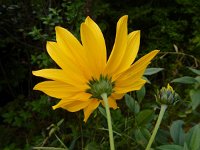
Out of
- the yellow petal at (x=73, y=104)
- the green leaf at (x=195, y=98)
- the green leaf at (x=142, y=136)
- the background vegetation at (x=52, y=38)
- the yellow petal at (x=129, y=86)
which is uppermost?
the yellow petal at (x=129, y=86)

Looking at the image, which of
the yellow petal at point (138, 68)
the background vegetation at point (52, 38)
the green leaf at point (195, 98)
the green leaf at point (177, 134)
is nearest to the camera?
the yellow petal at point (138, 68)

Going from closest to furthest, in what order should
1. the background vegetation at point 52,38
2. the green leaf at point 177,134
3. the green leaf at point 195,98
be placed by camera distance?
1. the green leaf at point 177,134
2. the green leaf at point 195,98
3. the background vegetation at point 52,38

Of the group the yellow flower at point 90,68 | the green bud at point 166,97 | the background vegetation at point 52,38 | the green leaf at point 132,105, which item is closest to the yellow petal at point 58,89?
the yellow flower at point 90,68

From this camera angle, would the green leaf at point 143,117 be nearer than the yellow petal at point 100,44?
No

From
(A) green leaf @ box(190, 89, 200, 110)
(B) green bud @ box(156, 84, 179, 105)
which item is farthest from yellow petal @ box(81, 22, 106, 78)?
(A) green leaf @ box(190, 89, 200, 110)

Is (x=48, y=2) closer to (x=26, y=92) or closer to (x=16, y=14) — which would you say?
(x=16, y=14)

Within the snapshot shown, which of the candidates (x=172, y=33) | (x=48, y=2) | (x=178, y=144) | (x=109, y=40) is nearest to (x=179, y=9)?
(x=172, y=33)

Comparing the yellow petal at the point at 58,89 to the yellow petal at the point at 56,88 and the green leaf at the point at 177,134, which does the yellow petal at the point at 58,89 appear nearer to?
the yellow petal at the point at 56,88

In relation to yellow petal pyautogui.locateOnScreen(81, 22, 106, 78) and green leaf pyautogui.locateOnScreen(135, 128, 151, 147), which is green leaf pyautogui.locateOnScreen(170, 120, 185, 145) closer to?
green leaf pyautogui.locateOnScreen(135, 128, 151, 147)
